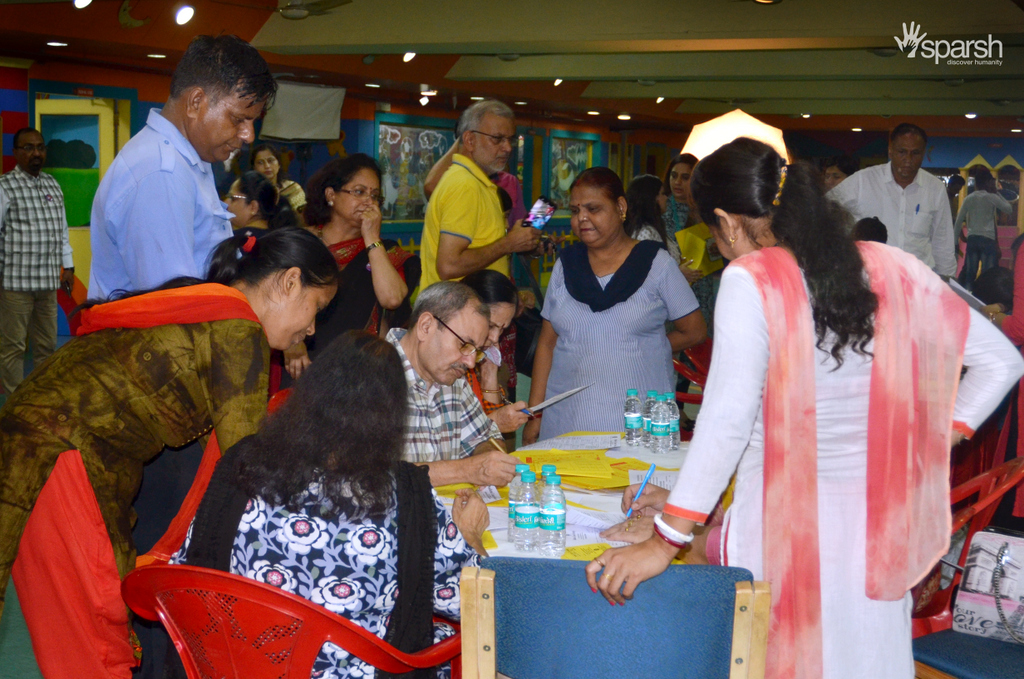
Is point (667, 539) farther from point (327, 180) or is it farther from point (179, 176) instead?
point (327, 180)

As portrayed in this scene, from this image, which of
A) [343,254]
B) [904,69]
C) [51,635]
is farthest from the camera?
[904,69]

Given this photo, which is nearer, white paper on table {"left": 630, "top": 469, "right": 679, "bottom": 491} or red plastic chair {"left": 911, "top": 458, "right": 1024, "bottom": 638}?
red plastic chair {"left": 911, "top": 458, "right": 1024, "bottom": 638}

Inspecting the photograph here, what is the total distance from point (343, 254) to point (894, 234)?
153 inches

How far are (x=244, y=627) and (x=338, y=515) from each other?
25 centimetres

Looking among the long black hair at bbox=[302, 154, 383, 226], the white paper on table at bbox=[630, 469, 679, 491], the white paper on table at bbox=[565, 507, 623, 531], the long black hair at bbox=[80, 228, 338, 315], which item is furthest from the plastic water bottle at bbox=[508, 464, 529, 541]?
the long black hair at bbox=[302, 154, 383, 226]

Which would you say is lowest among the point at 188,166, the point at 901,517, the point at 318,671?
the point at 318,671

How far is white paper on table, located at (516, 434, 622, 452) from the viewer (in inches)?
121

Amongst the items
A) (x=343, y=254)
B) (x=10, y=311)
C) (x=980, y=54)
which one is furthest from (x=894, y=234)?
(x=10, y=311)

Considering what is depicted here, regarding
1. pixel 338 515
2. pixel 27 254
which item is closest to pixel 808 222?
pixel 338 515

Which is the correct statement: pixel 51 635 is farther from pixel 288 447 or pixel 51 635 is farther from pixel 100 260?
pixel 100 260

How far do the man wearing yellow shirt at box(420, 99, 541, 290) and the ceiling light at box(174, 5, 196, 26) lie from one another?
437 cm

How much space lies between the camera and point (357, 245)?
3.84m

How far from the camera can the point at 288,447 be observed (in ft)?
5.61

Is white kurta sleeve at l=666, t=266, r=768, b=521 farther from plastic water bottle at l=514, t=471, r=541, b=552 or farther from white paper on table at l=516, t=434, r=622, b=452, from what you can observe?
white paper on table at l=516, t=434, r=622, b=452
